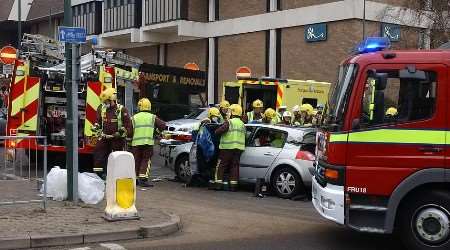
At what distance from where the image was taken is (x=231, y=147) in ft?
41.8

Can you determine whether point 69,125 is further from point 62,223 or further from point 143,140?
point 143,140

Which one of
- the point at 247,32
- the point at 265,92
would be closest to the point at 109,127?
the point at 265,92

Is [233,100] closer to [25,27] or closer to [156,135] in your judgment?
[156,135]

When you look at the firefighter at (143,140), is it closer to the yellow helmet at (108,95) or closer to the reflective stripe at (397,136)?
the yellow helmet at (108,95)

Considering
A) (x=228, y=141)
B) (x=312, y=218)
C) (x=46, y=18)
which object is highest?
(x=46, y=18)

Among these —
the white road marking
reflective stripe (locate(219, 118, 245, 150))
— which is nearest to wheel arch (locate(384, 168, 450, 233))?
the white road marking

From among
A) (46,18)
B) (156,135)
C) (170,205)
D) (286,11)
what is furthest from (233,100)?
(46,18)

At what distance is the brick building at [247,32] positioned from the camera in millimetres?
27516

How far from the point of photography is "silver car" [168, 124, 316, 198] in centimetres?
1222

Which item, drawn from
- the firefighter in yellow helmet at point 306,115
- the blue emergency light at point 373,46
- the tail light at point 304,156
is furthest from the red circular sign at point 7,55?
the blue emergency light at point 373,46

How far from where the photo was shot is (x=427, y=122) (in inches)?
282

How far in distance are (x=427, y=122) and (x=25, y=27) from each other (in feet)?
173

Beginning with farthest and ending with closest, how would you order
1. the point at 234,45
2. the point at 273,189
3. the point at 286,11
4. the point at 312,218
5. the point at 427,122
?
1. the point at 234,45
2. the point at 286,11
3. the point at 273,189
4. the point at 312,218
5. the point at 427,122

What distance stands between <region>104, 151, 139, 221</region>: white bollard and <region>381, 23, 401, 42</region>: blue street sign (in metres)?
20.0
